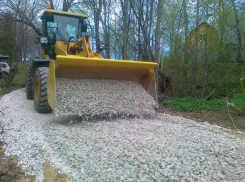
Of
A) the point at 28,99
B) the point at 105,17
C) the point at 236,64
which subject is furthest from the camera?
the point at 105,17

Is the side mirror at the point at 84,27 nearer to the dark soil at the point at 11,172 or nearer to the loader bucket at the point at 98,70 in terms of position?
the loader bucket at the point at 98,70

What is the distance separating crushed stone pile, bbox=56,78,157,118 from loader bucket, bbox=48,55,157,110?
0.42ft

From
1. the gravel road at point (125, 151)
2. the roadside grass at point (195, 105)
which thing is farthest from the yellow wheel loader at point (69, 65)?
the roadside grass at point (195, 105)

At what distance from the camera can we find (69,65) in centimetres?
507

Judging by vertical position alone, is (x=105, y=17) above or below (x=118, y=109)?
above

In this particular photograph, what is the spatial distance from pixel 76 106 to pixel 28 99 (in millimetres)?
3449

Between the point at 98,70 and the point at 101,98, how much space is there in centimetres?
71

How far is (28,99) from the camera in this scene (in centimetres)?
756

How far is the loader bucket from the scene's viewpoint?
4.85 meters

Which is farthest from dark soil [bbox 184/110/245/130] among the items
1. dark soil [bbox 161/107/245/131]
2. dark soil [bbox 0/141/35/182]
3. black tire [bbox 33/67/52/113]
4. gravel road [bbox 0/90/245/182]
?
dark soil [bbox 0/141/35/182]

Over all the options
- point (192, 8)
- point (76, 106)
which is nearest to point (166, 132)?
point (76, 106)

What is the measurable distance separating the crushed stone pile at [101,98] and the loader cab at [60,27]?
207 cm

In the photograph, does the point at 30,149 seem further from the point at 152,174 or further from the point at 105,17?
the point at 105,17

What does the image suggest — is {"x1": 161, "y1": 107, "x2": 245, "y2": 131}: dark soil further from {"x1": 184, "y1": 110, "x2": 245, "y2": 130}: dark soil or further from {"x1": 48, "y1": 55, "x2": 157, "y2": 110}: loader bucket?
{"x1": 48, "y1": 55, "x2": 157, "y2": 110}: loader bucket
